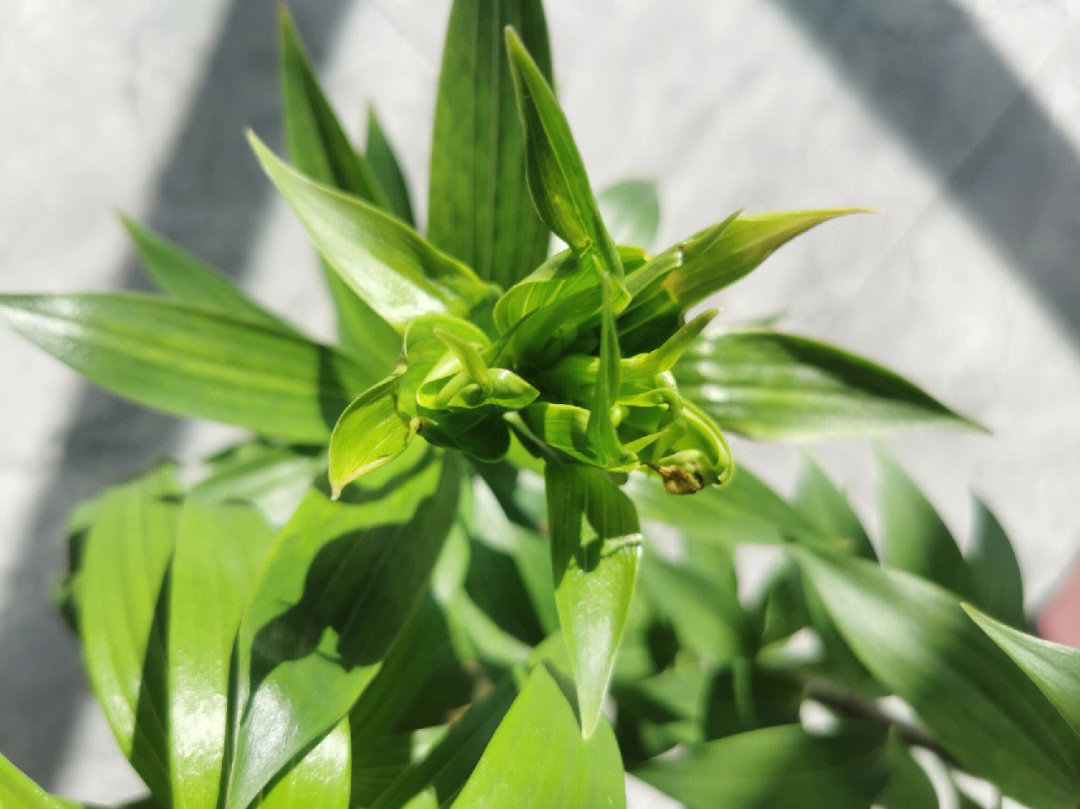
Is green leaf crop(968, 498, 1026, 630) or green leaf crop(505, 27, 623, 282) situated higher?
green leaf crop(505, 27, 623, 282)

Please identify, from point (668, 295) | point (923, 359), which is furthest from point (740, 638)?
point (923, 359)

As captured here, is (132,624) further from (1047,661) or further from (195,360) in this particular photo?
(1047,661)

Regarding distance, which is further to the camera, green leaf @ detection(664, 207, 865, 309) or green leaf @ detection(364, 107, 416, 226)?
green leaf @ detection(364, 107, 416, 226)

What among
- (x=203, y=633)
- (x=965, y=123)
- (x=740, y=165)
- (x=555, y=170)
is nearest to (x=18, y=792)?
(x=203, y=633)

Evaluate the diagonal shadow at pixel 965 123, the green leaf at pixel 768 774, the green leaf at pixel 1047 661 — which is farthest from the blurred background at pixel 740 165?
the green leaf at pixel 1047 661

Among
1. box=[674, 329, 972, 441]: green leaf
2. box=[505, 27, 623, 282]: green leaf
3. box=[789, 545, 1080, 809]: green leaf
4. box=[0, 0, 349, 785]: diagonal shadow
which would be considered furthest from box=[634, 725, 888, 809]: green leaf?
box=[0, 0, 349, 785]: diagonal shadow

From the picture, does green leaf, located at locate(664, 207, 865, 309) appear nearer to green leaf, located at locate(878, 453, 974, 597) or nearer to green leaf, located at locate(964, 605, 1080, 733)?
green leaf, located at locate(964, 605, 1080, 733)

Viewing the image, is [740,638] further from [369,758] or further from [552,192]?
[552,192]
